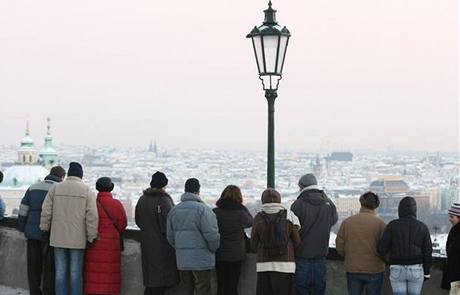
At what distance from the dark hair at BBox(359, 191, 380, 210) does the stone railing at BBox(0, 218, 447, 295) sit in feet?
2.30

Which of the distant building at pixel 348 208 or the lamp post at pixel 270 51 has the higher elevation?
the lamp post at pixel 270 51

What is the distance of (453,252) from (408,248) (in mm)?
424

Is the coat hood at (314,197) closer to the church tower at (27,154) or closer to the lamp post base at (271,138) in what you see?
the lamp post base at (271,138)

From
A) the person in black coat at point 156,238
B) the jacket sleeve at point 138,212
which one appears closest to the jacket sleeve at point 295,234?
the person in black coat at point 156,238

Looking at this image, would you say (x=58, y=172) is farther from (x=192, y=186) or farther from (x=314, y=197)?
(x=314, y=197)

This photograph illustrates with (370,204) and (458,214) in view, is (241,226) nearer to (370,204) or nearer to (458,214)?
(370,204)

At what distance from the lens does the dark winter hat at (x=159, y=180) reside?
7.48 metres

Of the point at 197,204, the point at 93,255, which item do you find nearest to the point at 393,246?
the point at 197,204

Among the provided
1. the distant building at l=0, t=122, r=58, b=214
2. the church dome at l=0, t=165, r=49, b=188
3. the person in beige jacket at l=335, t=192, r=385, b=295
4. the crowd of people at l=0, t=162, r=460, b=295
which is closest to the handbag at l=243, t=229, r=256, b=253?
the crowd of people at l=0, t=162, r=460, b=295

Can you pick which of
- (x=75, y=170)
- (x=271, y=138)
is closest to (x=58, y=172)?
(x=75, y=170)

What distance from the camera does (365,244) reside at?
696 cm

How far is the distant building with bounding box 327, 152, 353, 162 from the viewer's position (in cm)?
16062

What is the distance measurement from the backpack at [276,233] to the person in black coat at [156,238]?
3.34 feet

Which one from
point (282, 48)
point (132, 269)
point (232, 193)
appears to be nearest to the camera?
point (232, 193)
